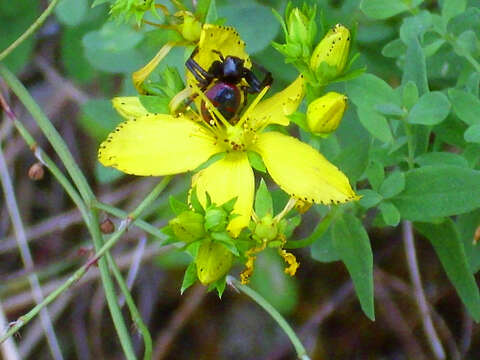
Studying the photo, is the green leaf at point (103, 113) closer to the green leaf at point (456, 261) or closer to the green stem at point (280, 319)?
the green stem at point (280, 319)

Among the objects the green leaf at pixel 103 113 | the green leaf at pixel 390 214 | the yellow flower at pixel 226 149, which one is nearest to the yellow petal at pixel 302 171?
the yellow flower at pixel 226 149

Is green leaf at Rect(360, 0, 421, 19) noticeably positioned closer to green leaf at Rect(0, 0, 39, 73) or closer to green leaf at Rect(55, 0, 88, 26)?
green leaf at Rect(55, 0, 88, 26)

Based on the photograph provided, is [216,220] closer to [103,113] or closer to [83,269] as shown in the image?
[83,269]

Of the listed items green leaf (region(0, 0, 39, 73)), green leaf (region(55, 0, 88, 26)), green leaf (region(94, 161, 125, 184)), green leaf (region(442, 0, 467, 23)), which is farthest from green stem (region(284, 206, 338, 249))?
green leaf (region(0, 0, 39, 73))

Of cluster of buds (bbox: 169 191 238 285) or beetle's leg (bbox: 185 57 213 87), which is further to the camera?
beetle's leg (bbox: 185 57 213 87)

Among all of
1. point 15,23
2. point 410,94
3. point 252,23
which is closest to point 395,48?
point 410,94

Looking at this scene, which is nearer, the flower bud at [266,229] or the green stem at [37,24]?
the flower bud at [266,229]
